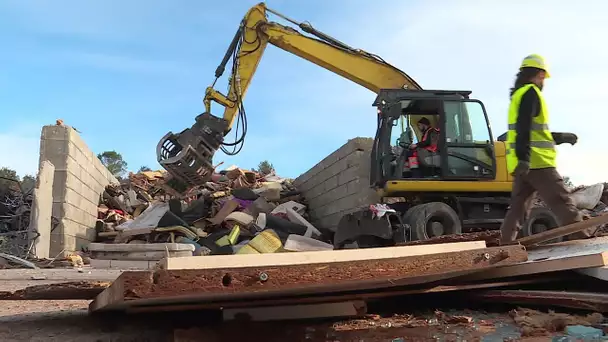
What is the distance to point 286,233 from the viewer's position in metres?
10.6

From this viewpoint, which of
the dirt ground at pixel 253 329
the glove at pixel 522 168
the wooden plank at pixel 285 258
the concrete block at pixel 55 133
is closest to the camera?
the wooden plank at pixel 285 258

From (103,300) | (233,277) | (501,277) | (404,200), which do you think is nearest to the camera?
(233,277)

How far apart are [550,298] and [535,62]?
2367mm

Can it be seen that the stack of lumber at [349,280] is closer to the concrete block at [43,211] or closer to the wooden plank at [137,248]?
the wooden plank at [137,248]

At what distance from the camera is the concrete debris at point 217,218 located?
961 centimetres

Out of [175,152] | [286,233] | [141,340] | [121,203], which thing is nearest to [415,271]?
[141,340]

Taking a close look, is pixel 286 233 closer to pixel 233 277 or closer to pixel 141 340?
pixel 141 340

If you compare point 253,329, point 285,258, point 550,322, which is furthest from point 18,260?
point 550,322

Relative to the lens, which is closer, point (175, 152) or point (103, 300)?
point (103, 300)

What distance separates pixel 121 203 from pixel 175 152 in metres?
4.68

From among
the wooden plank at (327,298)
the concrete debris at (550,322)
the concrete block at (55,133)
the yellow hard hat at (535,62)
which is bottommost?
the concrete debris at (550,322)

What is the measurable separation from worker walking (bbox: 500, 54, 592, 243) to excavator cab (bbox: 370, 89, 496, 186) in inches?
132

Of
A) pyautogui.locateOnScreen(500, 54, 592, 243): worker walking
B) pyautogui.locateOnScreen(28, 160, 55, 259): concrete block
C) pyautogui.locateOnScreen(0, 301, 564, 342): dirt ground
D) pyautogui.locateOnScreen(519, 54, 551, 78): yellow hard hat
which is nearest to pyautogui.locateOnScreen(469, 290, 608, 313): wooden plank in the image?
pyautogui.locateOnScreen(0, 301, 564, 342): dirt ground

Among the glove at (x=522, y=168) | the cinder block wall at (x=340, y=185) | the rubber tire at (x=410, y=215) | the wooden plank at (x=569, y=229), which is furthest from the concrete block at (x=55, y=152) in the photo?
the wooden plank at (x=569, y=229)
